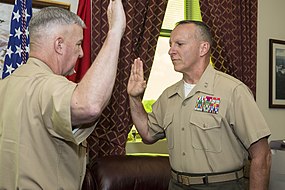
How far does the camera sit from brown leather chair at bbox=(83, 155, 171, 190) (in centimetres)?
277

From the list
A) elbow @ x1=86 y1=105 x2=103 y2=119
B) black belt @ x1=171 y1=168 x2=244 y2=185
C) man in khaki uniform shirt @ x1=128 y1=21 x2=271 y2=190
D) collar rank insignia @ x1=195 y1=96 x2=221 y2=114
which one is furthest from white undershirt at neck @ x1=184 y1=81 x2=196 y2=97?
elbow @ x1=86 y1=105 x2=103 y2=119

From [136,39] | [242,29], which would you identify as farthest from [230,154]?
[242,29]

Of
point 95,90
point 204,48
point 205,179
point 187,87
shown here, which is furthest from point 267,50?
point 95,90

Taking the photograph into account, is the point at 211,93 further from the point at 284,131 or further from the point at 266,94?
the point at 284,131

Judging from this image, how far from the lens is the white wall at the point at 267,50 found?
413 centimetres

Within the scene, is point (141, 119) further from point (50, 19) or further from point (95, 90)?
point (95, 90)

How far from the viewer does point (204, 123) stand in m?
2.33

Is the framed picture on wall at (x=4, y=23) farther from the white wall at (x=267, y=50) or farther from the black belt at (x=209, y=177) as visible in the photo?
the white wall at (x=267, y=50)

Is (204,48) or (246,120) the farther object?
(204,48)

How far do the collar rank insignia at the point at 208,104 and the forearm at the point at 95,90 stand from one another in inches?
43.9

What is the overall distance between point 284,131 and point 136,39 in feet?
6.97

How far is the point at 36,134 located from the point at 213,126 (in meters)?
1.19

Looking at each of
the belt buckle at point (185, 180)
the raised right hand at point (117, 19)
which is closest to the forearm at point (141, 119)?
the belt buckle at point (185, 180)

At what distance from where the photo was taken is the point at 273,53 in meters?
Result: 4.19
